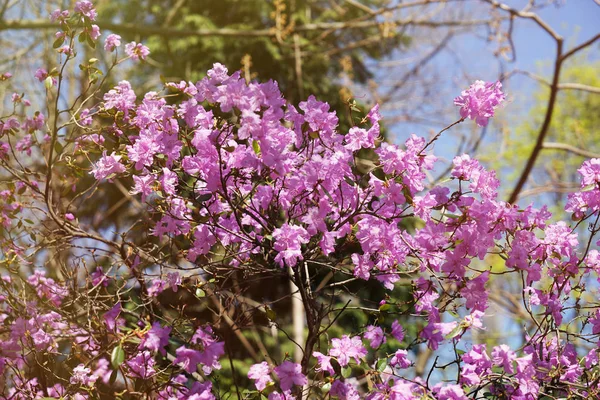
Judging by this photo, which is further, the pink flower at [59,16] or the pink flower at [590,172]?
the pink flower at [59,16]

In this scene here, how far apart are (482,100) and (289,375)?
3.93 ft

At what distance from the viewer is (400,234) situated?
2.01 m

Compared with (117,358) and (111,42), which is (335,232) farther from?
(111,42)

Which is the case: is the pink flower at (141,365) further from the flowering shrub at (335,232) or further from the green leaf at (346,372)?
the green leaf at (346,372)

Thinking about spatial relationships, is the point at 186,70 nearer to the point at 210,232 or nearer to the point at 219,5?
the point at 219,5

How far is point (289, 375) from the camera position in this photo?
1916 mm

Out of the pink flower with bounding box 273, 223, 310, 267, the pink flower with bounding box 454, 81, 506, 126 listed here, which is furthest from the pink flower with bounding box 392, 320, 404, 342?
the pink flower with bounding box 454, 81, 506, 126

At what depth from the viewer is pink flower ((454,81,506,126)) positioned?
6.54ft

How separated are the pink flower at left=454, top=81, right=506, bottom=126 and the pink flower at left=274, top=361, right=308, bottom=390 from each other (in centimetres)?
108

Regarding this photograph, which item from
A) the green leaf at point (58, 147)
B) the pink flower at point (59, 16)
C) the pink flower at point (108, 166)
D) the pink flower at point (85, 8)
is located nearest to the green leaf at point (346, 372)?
the pink flower at point (108, 166)

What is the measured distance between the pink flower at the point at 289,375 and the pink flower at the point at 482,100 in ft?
3.56

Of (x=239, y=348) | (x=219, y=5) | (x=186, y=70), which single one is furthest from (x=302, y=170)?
(x=219, y=5)

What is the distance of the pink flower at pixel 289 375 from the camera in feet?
6.24

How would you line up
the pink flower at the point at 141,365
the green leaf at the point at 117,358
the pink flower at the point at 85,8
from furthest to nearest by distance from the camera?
1. the pink flower at the point at 85,8
2. the pink flower at the point at 141,365
3. the green leaf at the point at 117,358
